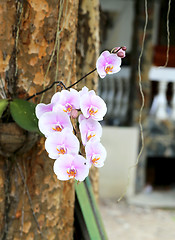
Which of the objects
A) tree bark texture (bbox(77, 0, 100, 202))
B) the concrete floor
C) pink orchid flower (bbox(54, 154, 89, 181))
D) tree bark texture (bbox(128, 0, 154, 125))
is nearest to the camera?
pink orchid flower (bbox(54, 154, 89, 181))

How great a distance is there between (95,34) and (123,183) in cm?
342

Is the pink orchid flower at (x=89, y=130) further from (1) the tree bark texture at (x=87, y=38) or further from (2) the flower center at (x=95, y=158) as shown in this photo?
(1) the tree bark texture at (x=87, y=38)

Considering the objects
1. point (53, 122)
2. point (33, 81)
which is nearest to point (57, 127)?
point (53, 122)

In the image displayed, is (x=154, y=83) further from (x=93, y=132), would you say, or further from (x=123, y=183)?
(x=93, y=132)

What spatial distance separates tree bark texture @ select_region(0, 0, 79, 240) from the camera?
101 cm

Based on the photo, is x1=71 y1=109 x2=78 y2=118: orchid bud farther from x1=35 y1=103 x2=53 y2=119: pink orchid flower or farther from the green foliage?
the green foliage

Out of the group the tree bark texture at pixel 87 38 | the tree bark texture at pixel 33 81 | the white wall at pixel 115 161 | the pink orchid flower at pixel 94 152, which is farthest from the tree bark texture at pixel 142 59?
the pink orchid flower at pixel 94 152

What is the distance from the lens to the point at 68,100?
82cm

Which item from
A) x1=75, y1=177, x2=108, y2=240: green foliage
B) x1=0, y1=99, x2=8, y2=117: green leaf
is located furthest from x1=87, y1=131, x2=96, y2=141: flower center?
x1=75, y1=177, x2=108, y2=240: green foliage

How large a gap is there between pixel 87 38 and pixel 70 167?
0.86m

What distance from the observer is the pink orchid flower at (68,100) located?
81cm

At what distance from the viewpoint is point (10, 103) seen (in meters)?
0.95

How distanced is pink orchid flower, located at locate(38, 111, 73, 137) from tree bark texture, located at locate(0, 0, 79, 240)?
0.60 feet

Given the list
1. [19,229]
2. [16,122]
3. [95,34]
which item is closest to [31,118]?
[16,122]
